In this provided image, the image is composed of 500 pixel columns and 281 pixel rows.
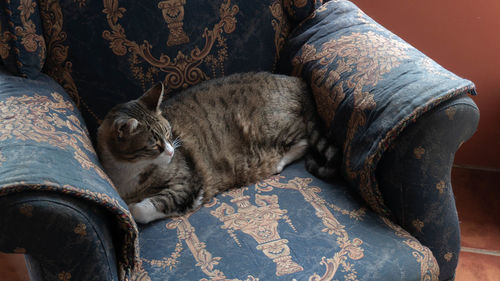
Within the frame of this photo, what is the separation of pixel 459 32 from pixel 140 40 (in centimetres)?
148

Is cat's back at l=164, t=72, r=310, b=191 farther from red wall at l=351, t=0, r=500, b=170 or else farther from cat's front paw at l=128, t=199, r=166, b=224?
red wall at l=351, t=0, r=500, b=170

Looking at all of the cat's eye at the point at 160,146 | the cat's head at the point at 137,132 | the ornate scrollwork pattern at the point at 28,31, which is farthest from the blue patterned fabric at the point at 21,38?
the cat's eye at the point at 160,146

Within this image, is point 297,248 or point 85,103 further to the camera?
point 85,103

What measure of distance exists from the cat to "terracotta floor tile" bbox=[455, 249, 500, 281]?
2.89ft

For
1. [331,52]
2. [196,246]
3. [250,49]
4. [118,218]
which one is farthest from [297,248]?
[250,49]

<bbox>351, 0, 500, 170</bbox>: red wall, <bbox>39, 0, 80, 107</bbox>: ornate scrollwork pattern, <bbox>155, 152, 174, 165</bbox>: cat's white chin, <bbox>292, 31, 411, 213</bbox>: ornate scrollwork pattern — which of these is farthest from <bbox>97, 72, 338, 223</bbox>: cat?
<bbox>351, 0, 500, 170</bbox>: red wall

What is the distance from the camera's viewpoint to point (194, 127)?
1.73m

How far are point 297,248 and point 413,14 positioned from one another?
56.1 inches

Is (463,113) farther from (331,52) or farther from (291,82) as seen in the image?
(291,82)

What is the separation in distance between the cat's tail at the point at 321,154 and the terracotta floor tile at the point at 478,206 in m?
0.95

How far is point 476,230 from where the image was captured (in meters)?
2.23

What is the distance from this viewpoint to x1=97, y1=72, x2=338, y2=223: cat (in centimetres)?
152

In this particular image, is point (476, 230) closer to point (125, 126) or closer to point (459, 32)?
point (459, 32)

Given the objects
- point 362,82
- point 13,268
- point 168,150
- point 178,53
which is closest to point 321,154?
point 362,82
